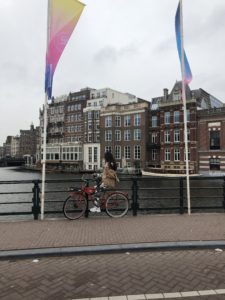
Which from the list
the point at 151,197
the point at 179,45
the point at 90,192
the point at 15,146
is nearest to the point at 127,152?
the point at 179,45

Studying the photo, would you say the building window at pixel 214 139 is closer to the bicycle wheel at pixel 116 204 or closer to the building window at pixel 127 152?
the building window at pixel 127 152

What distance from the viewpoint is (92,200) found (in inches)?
340

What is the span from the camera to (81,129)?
251 feet

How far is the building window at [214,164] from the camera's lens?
159ft

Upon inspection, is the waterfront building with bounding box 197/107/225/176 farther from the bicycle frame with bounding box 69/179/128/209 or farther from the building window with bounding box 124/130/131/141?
the bicycle frame with bounding box 69/179/128/209

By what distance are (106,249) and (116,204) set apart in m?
2.96

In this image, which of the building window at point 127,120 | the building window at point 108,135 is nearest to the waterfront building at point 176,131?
the building window at point 127,120

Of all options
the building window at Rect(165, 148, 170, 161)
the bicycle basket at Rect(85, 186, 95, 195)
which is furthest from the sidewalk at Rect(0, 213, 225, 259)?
the building window at Rect(165, 148, 170, 161)

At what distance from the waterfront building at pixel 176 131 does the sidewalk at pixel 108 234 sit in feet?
143

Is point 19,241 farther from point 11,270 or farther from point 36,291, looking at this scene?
point 36,291

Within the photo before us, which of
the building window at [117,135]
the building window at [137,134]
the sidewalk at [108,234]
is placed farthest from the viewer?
the building window at [117,135]

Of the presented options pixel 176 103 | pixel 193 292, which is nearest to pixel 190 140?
pixel 176 103

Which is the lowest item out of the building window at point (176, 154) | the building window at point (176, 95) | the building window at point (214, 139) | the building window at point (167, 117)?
the building window at point (176, 154)

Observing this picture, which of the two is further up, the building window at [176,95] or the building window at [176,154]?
the building window at [176,95]
